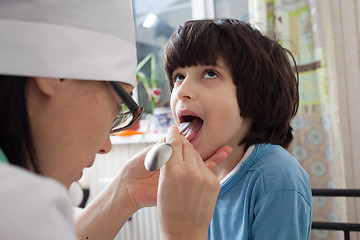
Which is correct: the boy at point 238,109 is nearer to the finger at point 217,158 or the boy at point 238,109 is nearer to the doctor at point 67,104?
the finger at point 217,158

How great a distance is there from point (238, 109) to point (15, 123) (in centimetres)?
61

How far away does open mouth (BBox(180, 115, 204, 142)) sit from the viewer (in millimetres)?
916

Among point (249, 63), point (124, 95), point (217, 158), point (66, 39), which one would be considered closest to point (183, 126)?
point (217, 158)

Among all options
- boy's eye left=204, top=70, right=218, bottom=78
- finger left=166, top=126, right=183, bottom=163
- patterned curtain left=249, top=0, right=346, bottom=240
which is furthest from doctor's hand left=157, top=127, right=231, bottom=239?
patterned curtain left=249, top=0, right=346, bottom=240

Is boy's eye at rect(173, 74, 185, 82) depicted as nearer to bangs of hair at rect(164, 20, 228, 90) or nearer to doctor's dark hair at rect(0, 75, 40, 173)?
bangs of hair at rect(164, 20, 228, 90)

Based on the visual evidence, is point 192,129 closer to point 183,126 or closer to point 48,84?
point 183,126

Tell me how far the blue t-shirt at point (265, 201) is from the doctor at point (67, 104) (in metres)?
0.22

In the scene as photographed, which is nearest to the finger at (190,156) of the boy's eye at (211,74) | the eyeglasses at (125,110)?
the eyeglasses at (125,110)

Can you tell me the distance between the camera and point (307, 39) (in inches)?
68.1

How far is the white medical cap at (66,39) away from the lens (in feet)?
1.54

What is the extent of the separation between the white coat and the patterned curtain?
5.18 feet

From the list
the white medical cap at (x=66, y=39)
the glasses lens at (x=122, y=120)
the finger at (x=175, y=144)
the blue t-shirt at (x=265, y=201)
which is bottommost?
the blue t-shirt at (x=265, y=201)

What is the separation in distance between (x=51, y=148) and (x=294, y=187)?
1.83ft

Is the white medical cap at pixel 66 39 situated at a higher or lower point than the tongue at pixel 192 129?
higher
